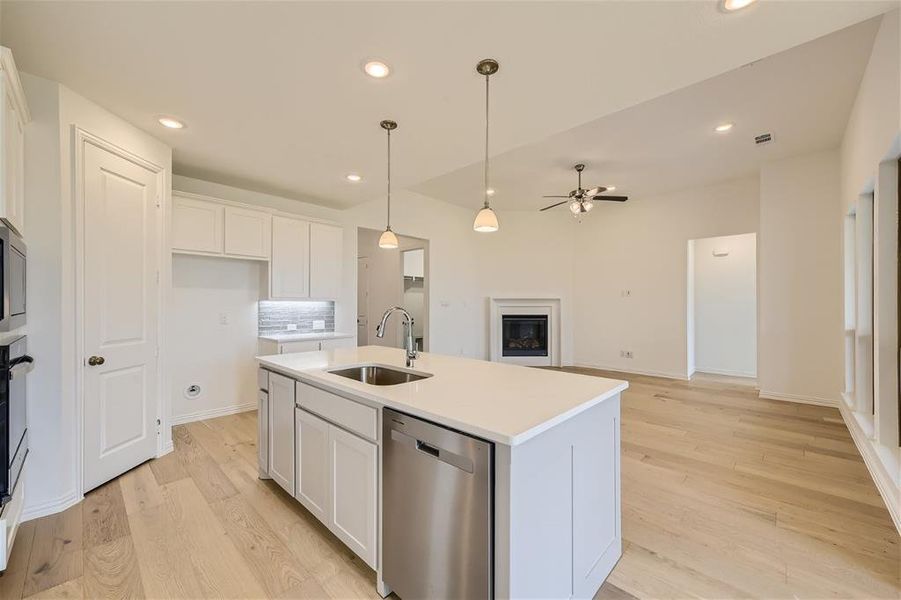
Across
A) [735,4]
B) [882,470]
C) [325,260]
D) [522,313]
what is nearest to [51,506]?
[325,260]

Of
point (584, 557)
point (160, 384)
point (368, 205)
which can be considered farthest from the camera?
point (368, 205)

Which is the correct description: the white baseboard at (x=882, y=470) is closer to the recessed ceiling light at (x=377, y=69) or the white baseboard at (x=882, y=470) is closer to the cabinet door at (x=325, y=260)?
the recessed ceiling light at (x=377, y=69)

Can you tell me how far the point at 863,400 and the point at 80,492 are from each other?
231 inches

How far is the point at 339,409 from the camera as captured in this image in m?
1.86

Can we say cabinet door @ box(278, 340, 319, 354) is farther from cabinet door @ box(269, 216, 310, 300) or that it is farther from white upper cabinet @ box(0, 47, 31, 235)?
white upper cabinet @ box(0, 47, 31, 235)

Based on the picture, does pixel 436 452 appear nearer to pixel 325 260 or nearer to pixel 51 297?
pixel 51 297

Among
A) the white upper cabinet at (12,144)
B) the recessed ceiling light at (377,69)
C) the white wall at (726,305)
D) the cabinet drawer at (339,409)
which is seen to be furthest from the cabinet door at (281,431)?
the white wall at (726,305)

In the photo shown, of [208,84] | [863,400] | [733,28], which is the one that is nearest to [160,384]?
[208,84]

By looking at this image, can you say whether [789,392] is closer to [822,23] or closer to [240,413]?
[822,23]

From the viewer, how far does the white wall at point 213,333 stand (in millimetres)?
3836

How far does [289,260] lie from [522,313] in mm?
4374

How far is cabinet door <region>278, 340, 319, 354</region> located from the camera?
407 centimetres

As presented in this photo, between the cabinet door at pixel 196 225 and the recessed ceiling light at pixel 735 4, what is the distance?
408 centimetres

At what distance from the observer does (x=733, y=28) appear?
5.83 feet
